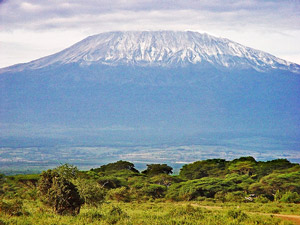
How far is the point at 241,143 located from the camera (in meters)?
180

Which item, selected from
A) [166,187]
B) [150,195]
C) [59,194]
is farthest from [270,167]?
[59,194]

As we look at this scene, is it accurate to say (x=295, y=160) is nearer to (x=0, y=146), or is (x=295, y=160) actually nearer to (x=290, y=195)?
(x=0, y=146)

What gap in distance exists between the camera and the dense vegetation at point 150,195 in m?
21.6

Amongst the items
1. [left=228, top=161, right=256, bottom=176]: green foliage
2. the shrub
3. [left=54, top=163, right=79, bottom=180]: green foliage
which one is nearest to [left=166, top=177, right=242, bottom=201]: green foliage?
the shrub

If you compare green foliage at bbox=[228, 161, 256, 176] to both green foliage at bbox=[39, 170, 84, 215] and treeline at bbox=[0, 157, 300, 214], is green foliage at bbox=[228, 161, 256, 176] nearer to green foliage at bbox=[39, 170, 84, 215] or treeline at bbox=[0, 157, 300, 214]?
treeline at bbox=[0, 157, 300, 214]

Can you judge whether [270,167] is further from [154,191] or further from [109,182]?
[109,182]

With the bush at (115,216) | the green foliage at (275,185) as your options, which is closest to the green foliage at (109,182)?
the green foliage at (275,185)

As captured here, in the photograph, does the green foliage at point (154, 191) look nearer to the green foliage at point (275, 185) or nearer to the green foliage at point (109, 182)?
the green foliage at point (109, 182)

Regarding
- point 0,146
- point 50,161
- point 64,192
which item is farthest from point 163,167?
point 0,146

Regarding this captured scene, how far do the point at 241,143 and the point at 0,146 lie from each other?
7699 cm

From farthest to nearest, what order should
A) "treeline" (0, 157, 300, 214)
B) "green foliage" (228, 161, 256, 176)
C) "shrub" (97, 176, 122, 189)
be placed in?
"green foliage" (228, 161, 256, 176)
"shrub" (97, 176, 122, 189)
"treeline" (0, 157, 300, 214)

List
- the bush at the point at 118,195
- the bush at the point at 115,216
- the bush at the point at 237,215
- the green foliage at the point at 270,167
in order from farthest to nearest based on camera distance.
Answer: the green foliage at the point at 270,167 < the bush at the point at 118,195 < the bush at the point at 237,215 < the bush at the point at 115,216

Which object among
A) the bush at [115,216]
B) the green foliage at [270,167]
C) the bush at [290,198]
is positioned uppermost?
the green foliage at [270,167]

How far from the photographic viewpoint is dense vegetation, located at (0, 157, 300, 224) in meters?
21.6
